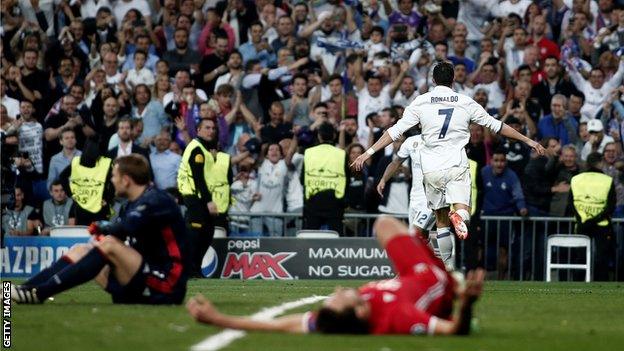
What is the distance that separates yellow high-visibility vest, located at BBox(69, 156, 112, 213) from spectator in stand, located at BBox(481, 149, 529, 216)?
20.1ft

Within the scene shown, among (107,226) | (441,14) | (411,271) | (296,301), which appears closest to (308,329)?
(411,271)

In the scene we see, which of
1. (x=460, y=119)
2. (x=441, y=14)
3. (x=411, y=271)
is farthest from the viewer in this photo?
(x=441, y=14)

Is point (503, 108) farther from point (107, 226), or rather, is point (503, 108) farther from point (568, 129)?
point (107, 226)

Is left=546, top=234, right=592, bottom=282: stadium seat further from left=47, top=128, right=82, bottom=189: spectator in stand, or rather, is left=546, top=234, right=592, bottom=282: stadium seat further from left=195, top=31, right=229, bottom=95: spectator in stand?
left=47, top=128, right=82, bottom=189: spectator in stand

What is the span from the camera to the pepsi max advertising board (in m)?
23.5

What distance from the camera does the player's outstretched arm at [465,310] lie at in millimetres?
9492

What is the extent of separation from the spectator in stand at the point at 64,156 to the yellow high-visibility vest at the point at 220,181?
10.8 feet

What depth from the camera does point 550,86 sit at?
84.7 feet

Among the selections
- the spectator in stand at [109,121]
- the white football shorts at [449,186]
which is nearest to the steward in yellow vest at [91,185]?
the spectator in stand at [109,121]

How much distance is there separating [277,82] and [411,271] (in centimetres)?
1581

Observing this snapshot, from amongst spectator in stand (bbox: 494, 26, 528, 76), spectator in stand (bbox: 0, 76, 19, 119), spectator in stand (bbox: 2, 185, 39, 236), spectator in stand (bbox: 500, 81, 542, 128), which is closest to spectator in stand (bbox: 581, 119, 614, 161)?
spectator in stand (bbox: 500, 81, 542, 128)

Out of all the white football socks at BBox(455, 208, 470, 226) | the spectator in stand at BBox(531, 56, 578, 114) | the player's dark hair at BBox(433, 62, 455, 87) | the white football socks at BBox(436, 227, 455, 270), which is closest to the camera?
the white football socks at BBox(455, 208, 470, 226)

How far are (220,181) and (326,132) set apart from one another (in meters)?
2.06

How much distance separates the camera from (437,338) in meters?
10.4
